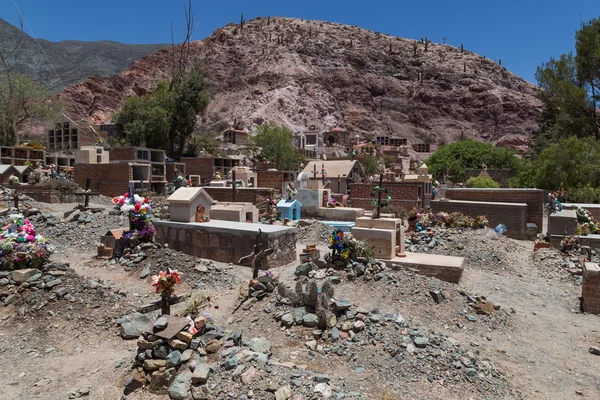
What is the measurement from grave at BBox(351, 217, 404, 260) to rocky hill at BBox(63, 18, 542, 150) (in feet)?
208

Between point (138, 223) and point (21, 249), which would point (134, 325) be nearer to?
point (21, 249)

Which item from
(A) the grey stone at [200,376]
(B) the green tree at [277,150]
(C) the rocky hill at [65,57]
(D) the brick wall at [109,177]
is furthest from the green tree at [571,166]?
(C) the rocky hill at [65,57]

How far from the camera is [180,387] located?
445 centimetres

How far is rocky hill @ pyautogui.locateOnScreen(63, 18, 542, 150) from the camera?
80750mm

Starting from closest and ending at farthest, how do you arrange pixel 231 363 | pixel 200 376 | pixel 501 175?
pixel 200 376 < pixel 231 363 < pixel 501 175

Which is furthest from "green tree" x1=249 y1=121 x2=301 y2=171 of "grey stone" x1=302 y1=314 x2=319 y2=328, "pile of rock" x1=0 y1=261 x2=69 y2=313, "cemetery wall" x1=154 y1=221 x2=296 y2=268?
"grey stone" x1=302 y1=314 x2=319 y2=328

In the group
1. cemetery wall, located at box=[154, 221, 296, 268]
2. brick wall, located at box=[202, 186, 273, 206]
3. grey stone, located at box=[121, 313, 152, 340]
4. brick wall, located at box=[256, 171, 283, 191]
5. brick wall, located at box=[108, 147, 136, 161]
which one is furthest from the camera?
brick wall, located at box=[108, 147, 136, 161]

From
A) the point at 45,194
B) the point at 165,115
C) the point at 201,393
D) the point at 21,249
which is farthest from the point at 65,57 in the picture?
the point at 201,393

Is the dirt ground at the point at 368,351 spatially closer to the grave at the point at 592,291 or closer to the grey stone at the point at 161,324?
the grave at the point at 592,291

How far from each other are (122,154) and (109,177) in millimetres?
3998

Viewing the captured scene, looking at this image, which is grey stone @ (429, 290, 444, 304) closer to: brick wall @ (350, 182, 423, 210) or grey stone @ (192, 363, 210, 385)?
grey stone @ (192, 363, 210, 385)

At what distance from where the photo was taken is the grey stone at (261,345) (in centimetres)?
509

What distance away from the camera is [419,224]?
1386 centimetres

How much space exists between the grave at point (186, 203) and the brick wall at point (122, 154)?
1835cm
